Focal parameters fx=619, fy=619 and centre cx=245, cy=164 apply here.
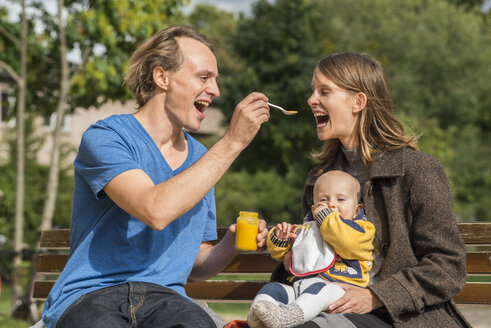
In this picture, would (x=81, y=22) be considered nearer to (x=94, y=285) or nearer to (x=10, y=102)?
(x=10, y=102)

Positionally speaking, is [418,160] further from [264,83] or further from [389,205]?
[264,83]

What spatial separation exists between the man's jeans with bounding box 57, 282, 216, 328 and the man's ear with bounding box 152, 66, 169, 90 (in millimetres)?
1096

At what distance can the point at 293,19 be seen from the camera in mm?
25156

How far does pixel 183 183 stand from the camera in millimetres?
2684

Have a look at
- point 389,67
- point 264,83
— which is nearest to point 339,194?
point 264,83

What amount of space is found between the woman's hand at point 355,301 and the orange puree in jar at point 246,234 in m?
0.52

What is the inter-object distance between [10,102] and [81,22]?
76.1 inches

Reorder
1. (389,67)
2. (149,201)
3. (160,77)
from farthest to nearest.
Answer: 1. (389,67)
2. (160,77)
3. (149,201)

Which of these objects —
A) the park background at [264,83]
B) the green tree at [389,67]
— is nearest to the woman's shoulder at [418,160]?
the park background at [264,83]

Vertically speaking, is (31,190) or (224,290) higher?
(224,290)

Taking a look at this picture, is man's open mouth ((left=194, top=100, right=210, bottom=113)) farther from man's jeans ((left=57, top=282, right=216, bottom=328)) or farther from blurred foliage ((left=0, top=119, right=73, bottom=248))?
blurred foliage ((left=0, top=119, right=73, bottom=248))

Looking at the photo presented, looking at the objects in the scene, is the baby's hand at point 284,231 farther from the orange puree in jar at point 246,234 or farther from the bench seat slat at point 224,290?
the bench seat slat at point 224,290

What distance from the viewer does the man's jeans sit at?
8.85ft

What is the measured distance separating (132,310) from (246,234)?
0.74 m
